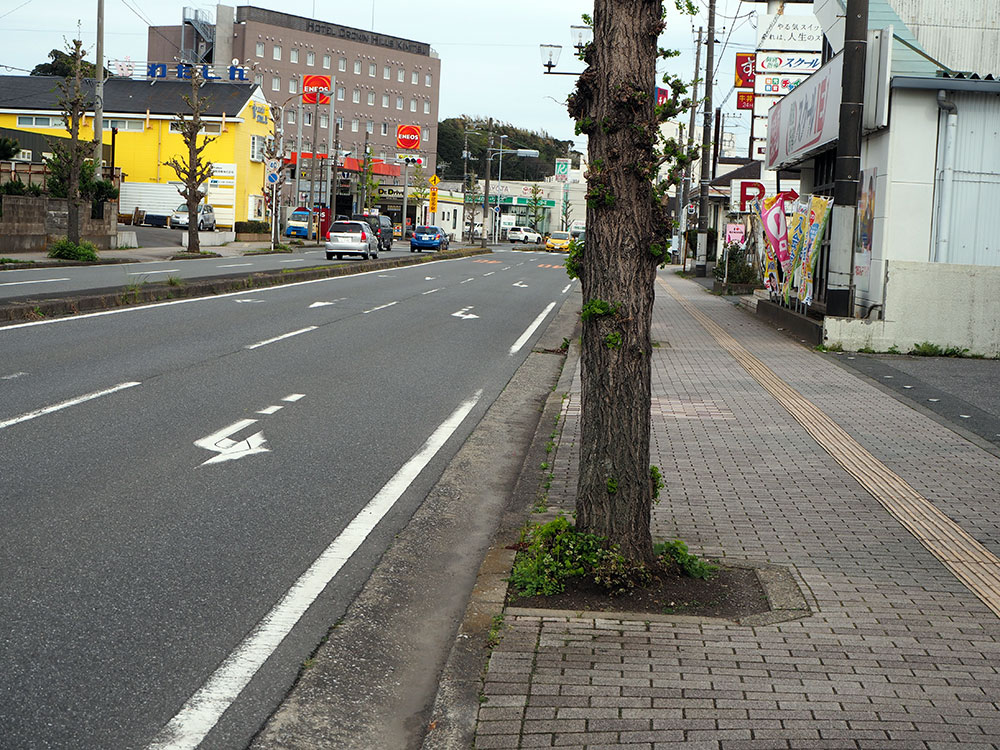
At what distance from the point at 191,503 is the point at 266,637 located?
2.29 metres

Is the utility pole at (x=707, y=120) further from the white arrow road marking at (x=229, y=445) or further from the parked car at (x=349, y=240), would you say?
the white arrow road marking at (x=229, y=445)

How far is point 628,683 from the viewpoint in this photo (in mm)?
4227

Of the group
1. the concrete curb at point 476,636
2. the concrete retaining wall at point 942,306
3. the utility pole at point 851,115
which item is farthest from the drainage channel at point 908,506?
the utility pole at point 851,115

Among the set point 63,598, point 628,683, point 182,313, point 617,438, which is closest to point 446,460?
point 617,438

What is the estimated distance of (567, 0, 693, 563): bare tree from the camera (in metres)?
5.37

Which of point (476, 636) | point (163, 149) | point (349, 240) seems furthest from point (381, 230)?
point (476, 636)

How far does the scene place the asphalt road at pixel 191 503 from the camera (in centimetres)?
425

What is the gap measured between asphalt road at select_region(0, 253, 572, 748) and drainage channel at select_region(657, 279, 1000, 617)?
10.3 ft

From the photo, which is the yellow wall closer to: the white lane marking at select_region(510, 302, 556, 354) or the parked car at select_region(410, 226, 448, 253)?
the parked car at select_region(410, 226, 448, 253)

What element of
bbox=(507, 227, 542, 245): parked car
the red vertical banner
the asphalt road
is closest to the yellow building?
the red vertical banner

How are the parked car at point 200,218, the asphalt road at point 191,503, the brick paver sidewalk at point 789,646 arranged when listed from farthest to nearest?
the parked car at point 200,218, the asphalt road at point 191,503, the brick paver sidewalk at point 789,646

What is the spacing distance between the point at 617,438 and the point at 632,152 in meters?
1.42

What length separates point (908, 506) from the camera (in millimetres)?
7301

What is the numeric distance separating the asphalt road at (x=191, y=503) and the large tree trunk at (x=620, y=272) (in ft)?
4.80
